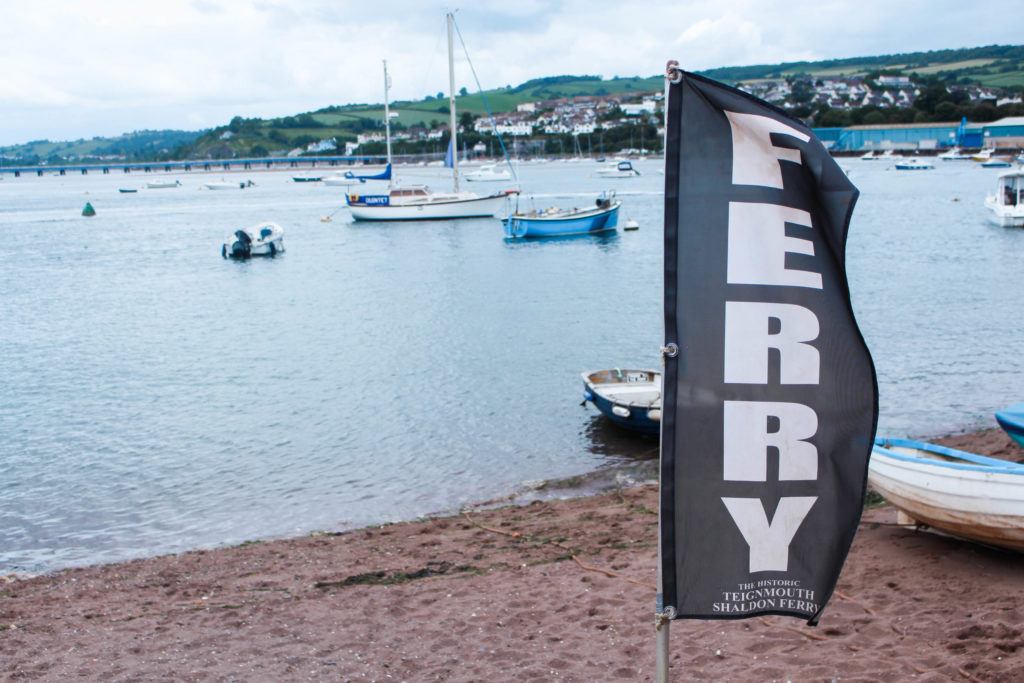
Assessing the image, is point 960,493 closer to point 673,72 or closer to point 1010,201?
point 673,72

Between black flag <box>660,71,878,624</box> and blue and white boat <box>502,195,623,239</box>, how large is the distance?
53.9 m

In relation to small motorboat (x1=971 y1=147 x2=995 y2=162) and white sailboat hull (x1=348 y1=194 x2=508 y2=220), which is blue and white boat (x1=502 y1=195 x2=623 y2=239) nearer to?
white sailboat hull (x1=348 y1=194 x2=508 y2=220)

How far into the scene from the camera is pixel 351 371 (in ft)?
83.3

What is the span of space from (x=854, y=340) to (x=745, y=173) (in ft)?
→ 2.70

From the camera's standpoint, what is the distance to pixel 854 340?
158 inches

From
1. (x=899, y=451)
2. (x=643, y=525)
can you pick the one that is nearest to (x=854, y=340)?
(x=899, y=451)

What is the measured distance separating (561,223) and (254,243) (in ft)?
59.7

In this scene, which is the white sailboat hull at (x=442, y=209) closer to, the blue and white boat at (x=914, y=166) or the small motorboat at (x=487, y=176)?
the small motorboat at (x=487, y=176)

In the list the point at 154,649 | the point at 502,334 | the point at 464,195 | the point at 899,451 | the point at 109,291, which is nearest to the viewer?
the point at 154,649

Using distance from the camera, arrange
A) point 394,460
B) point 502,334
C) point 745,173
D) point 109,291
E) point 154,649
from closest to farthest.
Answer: point 745,173 < point 154,649 < point 394,460 < point 502,334 < point 109,291

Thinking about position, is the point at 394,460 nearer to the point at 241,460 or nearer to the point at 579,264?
the point at 241,460

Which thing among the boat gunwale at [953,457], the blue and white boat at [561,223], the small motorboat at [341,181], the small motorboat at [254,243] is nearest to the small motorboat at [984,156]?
the small motorboat at [341,181]

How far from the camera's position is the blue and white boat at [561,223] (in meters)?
57.9

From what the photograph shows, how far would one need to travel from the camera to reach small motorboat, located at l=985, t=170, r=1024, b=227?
53406 mm
